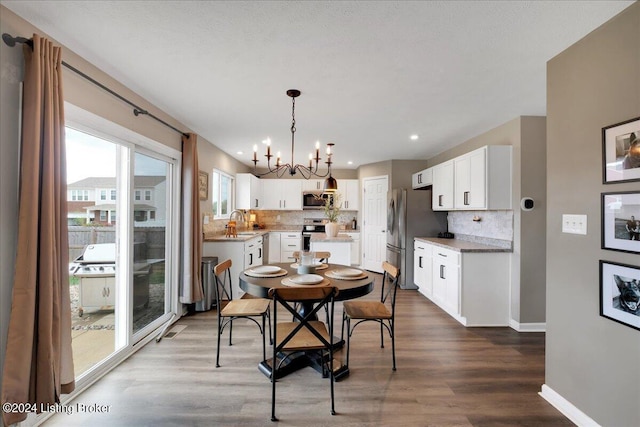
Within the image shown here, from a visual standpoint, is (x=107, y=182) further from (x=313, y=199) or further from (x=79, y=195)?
(x=313, y=199)

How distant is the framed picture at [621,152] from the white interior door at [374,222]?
14.0 feet

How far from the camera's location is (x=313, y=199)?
22.2 feet

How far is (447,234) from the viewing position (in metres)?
4.69

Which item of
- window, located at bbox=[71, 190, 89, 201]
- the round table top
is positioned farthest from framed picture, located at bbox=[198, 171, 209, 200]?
the round table top

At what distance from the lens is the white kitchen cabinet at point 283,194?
22.4ft

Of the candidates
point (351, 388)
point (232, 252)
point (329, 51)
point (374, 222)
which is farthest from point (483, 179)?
point (232, 252)

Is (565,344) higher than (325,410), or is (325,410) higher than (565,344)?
(565,344)

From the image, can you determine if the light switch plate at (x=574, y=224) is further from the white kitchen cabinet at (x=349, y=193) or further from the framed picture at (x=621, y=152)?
the white kitchen cabinet at (x=349, y=193)

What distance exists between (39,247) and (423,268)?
173 inches

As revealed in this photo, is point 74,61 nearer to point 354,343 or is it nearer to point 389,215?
point 354,343

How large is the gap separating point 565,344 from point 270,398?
2088 mm

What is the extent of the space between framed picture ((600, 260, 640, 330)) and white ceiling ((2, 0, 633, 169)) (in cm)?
144

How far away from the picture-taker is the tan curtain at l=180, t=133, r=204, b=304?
11.3 feet

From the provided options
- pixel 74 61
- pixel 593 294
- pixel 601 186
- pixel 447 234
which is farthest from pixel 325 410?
pixel 447 234
